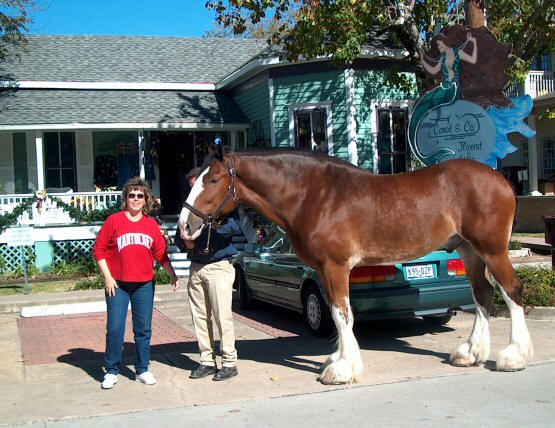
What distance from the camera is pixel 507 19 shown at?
49.1 ft

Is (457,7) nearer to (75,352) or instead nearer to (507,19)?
(507,19)

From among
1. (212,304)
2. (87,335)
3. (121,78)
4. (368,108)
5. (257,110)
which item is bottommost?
(87,335)

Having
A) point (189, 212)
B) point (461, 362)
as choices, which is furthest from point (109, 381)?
point (461, 362)

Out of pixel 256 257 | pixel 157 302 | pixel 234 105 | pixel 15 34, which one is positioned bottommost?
pixel 157 302

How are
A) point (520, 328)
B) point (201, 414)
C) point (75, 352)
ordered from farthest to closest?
point (75, 352)
point (520, 328)
point (201, 414)

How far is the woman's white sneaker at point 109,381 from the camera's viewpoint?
21.6 feet

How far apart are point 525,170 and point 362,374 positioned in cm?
2003

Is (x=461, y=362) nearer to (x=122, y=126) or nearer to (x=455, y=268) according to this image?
(x=455, y=268)

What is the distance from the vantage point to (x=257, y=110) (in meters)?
19.2

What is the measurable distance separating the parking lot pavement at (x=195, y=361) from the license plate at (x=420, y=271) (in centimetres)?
82

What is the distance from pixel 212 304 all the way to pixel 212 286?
7.8 inches

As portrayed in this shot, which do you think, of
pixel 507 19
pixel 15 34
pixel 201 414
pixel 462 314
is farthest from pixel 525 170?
pixel 201 414

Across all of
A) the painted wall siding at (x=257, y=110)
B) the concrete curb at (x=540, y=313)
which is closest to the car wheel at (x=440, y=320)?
the concrete curb at (x=540, y=313)

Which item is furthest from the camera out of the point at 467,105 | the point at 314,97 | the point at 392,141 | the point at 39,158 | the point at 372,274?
the point at 39,158
